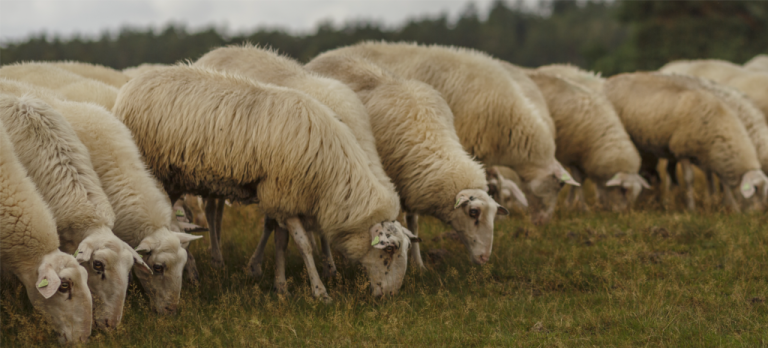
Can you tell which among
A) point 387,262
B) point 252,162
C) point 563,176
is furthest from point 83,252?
point 563,176

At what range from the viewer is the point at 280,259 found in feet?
20.0

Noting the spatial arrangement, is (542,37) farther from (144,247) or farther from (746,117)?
(144,247)

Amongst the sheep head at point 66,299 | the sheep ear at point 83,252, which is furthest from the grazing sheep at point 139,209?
the sheep head at point 66,299

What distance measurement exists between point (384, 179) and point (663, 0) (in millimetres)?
21915

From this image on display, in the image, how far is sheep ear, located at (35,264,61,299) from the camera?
427cm

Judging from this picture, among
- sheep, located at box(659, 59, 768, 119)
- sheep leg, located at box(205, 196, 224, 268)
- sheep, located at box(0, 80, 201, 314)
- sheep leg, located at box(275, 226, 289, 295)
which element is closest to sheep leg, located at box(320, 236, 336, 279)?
sheep leg, located at box(275, 226, 289, 295)

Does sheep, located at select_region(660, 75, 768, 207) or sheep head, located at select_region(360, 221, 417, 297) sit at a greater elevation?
sheep head, located at select_region(360, 221, 417, 297)

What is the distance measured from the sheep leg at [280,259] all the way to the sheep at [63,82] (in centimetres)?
234

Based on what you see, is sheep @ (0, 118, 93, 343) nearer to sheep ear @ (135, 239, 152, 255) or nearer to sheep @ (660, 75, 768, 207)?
sheep ear @ (135, 239, 152, 255)

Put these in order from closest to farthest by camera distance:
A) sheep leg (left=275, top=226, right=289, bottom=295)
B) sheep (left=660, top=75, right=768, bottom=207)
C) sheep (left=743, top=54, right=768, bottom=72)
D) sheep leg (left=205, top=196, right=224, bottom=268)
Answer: sheep leg (left=275, top=226, right=289, bottom=295)
sheep leg (left=205, top=196, right=224, bottom=268)
sheep (left=660, top=75, right=768, bottom=207)
sheep (left=743, top=54, right=768, bottom=72)

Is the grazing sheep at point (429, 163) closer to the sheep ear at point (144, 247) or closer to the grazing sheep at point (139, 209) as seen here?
the grazing sheep at point (139, 209)

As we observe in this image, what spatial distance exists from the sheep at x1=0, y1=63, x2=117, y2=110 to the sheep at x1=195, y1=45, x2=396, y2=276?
1.06 m

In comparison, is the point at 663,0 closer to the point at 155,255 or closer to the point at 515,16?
the point at 155,255

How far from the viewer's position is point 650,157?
11.2 metres
